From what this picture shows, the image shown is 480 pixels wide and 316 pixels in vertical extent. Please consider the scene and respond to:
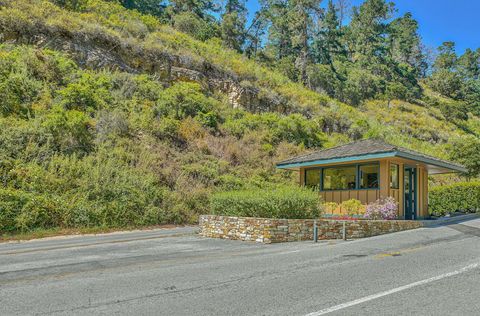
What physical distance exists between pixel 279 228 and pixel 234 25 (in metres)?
49.5

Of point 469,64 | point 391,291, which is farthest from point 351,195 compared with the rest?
point 469,64

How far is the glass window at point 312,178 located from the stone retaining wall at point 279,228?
5.23m

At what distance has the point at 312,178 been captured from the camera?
20.0m

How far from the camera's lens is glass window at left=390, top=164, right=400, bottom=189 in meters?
17.4

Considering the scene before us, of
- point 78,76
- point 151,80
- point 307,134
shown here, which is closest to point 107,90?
point 78,76

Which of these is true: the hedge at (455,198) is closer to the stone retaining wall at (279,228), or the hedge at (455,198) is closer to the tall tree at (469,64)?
the stone retaining wall at (279,228)

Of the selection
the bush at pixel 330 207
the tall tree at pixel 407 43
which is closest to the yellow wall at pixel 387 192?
the bush at pixel 330 207

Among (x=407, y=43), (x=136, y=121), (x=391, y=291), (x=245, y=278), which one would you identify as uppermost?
(x=407, y=43)

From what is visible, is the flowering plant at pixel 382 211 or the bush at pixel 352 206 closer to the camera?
the flowering plant at pixel 382 211

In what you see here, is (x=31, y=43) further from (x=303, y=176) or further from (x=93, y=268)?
(x=93, y=268)

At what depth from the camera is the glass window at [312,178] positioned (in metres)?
19.8

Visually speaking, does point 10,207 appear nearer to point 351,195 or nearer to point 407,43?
point 351,195

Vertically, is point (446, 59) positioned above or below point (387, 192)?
above

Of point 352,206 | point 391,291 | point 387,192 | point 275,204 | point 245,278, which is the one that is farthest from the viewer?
point 387,192
